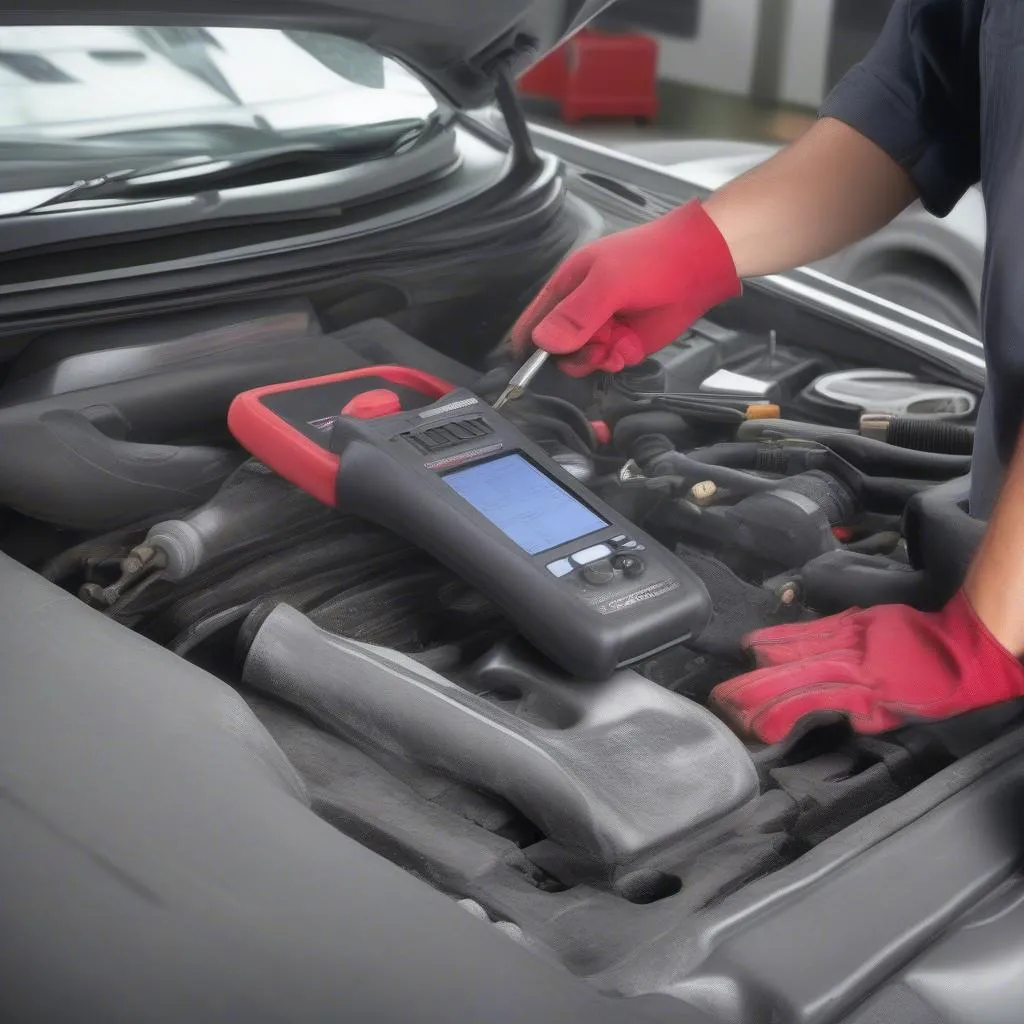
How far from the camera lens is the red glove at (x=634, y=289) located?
130cm

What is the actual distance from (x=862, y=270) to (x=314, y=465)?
1.82m

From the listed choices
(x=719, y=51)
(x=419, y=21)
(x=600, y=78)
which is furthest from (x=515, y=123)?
(x=719, y=51)

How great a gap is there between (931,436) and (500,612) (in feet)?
1.93

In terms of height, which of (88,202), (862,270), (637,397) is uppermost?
(88,202)

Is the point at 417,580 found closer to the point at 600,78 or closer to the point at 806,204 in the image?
the point at 806,204

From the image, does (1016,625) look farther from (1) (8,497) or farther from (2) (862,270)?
(2) (862,270)

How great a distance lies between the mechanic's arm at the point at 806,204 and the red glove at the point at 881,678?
1.36 ft

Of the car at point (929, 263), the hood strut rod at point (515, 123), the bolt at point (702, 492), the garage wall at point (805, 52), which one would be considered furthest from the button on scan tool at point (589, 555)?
the garage wall at point (805, 52)

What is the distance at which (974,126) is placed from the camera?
1341mm

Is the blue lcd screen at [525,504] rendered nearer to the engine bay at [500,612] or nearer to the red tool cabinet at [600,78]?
the engine bay at [500,612]

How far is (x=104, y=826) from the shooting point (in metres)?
0.67

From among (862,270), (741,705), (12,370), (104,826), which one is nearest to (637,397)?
(741,705)

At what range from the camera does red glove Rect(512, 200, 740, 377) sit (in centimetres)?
130

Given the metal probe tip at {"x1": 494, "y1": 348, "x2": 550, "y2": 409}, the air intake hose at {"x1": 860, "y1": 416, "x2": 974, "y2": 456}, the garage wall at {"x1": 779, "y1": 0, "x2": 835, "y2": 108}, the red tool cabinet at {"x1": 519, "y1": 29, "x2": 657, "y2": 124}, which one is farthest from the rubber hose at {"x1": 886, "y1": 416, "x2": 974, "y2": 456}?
the garage wall at {"x1": 779, "y1": 0, "x2": 835, "y2": 108}
